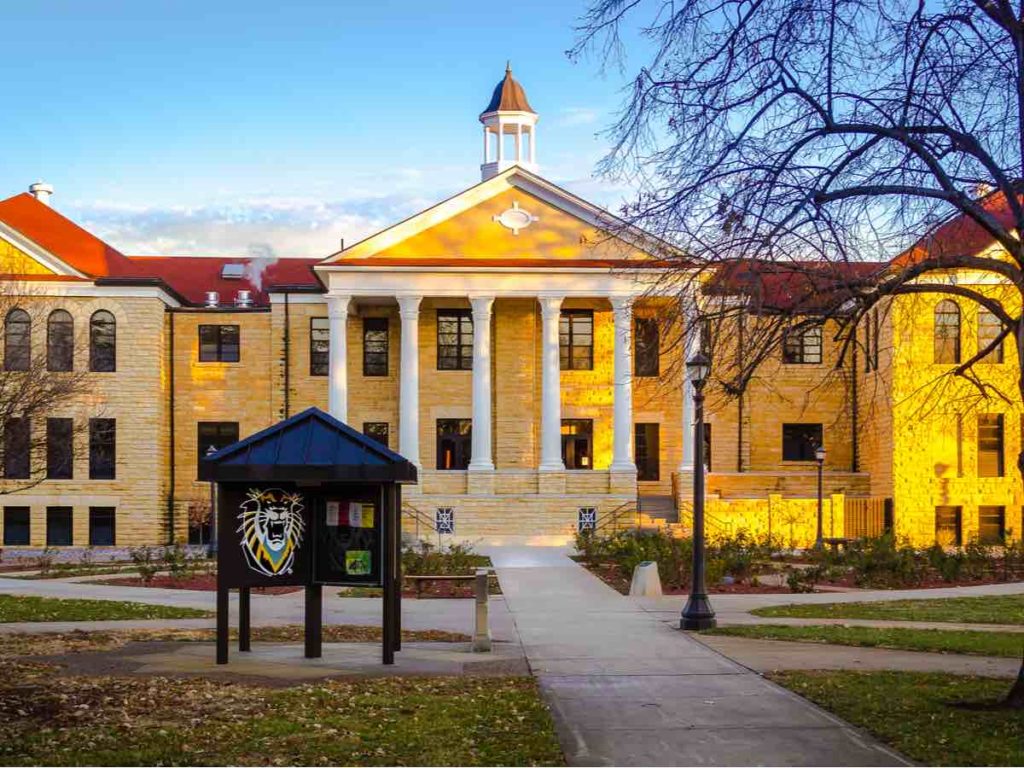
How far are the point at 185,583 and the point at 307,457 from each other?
15.3 m

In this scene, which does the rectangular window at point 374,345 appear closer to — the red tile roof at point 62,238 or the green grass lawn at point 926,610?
the red tile roof at point 62,238

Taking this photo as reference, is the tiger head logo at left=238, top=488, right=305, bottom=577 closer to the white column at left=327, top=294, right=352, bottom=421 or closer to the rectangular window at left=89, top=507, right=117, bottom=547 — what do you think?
the white column at left=327, top=294, right=352, bottom=421

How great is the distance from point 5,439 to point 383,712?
67.2 ft

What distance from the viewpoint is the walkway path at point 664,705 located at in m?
10.4

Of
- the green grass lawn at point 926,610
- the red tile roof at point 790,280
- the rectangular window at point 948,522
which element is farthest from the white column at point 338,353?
the red tile roof at point 790,280

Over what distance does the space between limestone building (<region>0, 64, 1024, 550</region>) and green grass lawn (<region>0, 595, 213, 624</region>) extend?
1755 centimetres

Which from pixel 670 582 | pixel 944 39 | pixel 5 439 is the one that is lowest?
pixel 670 582

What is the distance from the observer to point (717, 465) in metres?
51.3

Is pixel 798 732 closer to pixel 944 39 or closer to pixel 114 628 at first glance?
pixel 944 39

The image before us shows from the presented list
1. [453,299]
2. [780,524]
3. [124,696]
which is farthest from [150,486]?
[124,696]

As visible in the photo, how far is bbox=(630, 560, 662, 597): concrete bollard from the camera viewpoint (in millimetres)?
26297

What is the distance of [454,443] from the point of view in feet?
167

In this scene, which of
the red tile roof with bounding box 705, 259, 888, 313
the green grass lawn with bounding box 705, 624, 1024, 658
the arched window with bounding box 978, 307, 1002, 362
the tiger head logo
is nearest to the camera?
the red tile roof with bounding box 705, 259, 888, 313

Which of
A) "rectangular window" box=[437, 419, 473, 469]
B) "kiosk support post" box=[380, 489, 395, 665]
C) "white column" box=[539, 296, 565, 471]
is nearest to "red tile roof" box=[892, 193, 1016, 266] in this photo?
"kiosk support post" box=[380, 489, 395, 665]
